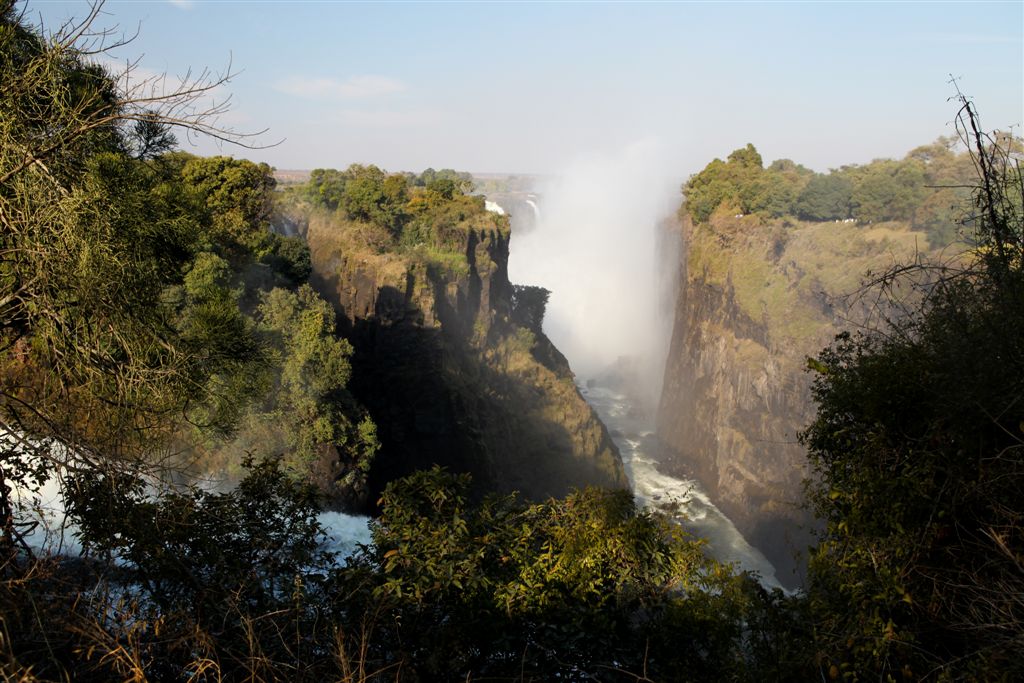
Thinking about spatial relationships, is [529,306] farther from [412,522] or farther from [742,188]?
[412,522]

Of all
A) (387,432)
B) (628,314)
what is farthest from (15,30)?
(628,314)

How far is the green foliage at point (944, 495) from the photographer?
4859 millimetres

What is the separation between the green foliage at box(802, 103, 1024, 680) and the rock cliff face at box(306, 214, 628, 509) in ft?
48.5

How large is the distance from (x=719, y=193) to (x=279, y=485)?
37.5 meters

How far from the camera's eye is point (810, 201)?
38.5 m

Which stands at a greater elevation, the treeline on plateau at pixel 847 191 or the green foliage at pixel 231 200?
the treeline on plateau at pixel 847 191

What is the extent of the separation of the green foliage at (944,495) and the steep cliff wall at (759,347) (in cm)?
2164

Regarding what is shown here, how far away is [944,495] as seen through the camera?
18.8 feet

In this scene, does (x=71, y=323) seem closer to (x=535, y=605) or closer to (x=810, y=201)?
(x=535, y=605)

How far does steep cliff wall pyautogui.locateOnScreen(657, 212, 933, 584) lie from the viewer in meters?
30.3

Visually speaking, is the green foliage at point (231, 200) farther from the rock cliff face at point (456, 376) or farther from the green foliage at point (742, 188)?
the green foliage at point (742, 188)

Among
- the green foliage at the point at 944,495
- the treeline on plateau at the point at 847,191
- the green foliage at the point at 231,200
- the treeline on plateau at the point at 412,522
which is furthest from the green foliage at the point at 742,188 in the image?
the green foliage at the point at 944,495

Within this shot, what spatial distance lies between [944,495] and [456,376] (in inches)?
725

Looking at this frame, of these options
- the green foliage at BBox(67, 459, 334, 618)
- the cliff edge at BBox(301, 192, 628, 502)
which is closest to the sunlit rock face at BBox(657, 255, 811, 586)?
the cliff edge at BBox(301, 192, 628, 502)
